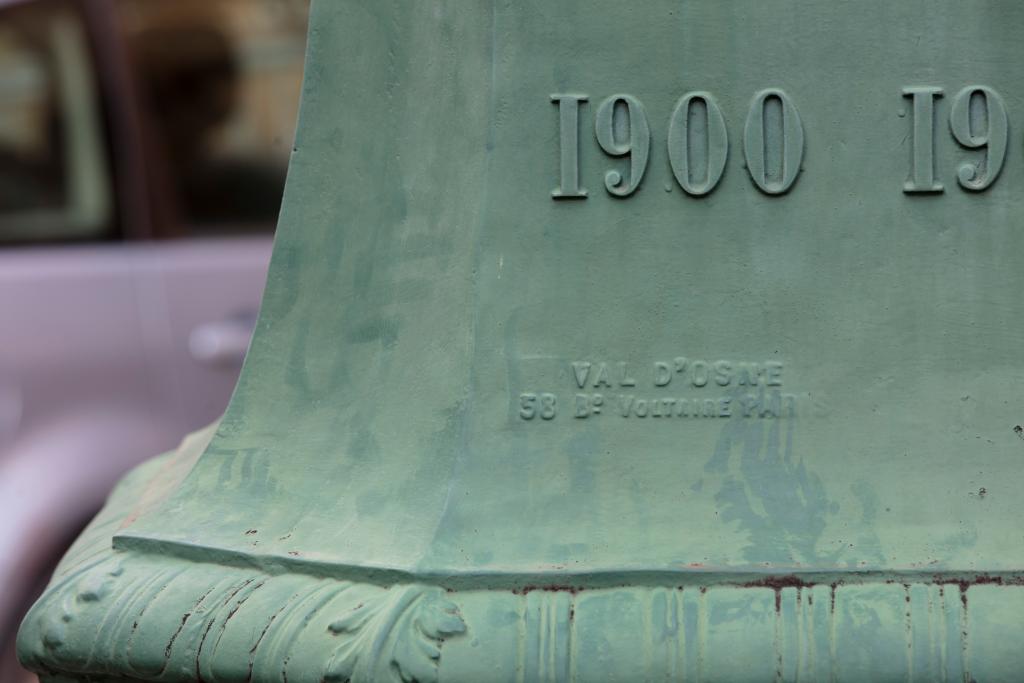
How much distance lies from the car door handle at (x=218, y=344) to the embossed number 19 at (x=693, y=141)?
2.21 m

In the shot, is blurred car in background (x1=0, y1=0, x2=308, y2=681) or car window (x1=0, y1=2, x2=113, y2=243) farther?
car window (x1=0, y1=2, x2=113, y2=243)

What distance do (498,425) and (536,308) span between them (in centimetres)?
→ 17

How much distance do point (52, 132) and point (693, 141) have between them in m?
2.56

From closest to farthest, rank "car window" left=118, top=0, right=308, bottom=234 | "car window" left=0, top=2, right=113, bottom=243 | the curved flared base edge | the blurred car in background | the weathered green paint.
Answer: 1. the curved flared base edge
2. the weathered green paint
3. the blurred car in background
4. "car window" left=0, top=2, right=113, bottom=243
5. "car window" left=118, top=0, right=308, bottom=234

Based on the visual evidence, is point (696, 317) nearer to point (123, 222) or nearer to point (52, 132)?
point (123, 222)

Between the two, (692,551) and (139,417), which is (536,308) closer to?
(692,551)

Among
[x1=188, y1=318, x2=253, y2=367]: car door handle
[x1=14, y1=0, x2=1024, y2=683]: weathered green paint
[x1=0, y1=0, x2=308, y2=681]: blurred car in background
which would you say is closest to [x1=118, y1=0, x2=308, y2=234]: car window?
[x1=0, y1=0, x2=308, y2=681]: blurred car in background

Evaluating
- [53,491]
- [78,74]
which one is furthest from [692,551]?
[78,74]

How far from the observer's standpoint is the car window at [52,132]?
3.84 m

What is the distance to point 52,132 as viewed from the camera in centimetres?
390

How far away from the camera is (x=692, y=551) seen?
1798 millimetres

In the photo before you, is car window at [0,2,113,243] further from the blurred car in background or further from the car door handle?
the car door handle

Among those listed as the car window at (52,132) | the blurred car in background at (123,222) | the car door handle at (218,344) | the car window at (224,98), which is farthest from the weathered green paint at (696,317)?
the car window at (224,98)

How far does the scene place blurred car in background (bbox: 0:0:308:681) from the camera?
11.9 ft
